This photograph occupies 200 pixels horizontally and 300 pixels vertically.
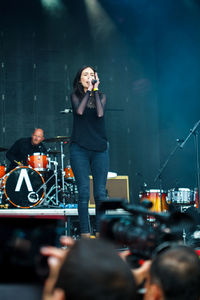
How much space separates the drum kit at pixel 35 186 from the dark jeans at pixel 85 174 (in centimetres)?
322

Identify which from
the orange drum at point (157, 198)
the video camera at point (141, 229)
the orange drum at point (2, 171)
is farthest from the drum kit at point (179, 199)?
the video camera at point (141, 229)

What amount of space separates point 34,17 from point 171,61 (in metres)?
3.13

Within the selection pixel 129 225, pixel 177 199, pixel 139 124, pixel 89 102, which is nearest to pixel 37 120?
pixel 139 124

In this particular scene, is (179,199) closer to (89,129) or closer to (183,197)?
→ (183,197)

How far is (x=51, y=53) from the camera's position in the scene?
372 inches

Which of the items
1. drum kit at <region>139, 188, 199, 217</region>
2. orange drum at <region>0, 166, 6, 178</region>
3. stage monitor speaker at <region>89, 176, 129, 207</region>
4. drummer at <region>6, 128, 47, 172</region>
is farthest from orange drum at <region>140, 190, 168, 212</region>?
orange drum at <region>0, 166, 6, 178</region>

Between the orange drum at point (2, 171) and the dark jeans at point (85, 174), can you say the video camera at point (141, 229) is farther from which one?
the orange drum at point (2, 171)

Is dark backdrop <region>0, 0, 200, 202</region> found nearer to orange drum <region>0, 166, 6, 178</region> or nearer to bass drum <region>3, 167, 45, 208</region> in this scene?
orange drum <region>0, 166, 6, 178</region>

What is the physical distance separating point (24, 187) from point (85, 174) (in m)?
3.68

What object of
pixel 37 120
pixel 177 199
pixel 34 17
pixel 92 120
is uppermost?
pixel 34 17

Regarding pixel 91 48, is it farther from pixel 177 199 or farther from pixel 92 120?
pixel 92 120

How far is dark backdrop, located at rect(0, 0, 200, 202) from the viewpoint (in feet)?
30.0

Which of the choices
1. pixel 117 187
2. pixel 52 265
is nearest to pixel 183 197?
pixel 117 187

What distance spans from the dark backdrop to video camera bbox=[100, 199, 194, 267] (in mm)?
7627
